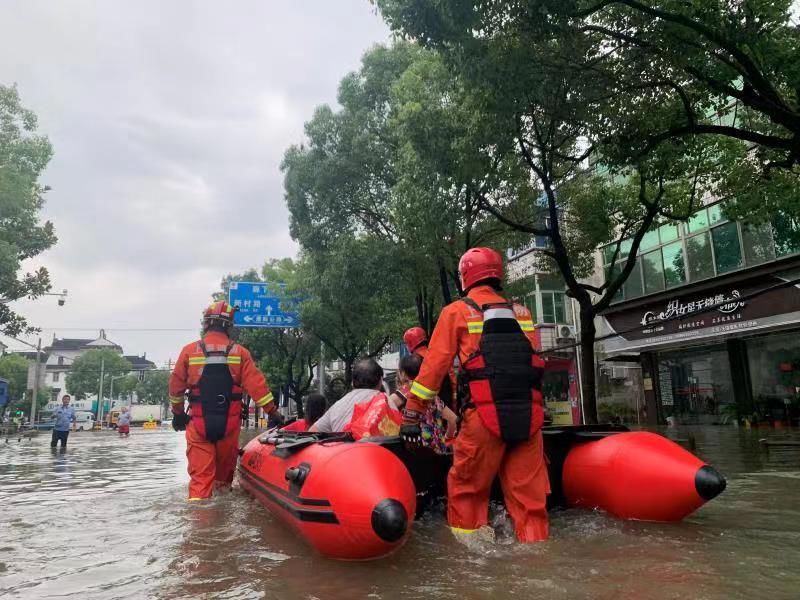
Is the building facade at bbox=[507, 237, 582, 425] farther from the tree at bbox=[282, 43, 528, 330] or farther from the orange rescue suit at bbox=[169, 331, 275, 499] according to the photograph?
the orange rescue suit at bbox=[169, 331, 275, 499]

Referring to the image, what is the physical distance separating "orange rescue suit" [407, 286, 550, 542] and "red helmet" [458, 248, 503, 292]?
30 cm

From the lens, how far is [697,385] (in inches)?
743

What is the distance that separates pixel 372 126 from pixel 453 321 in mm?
12192

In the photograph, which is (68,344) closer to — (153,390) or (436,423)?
(153,390)

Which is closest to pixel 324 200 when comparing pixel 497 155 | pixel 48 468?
pixel 497 155

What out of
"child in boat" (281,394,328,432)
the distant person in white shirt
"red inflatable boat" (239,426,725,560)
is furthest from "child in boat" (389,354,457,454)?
"child in boat" (281,394,328,432)

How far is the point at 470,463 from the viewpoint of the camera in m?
3.43

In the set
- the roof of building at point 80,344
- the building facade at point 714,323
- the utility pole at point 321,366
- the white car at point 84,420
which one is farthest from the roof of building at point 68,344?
the building facade at point 714,323

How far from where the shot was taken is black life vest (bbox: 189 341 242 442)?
523cm

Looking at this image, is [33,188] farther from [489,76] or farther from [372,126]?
[489,76]

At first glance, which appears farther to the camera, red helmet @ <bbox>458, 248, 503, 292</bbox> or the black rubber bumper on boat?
red helmet @ <bbox>458, 248, 503, 292</bbox>

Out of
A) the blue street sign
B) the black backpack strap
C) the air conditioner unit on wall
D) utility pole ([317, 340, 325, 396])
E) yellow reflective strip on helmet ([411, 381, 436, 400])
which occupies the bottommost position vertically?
yellow reflective strip on helmet ([411, 381, 436, 400])

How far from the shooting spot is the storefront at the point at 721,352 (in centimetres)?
1576

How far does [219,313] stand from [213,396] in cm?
87
